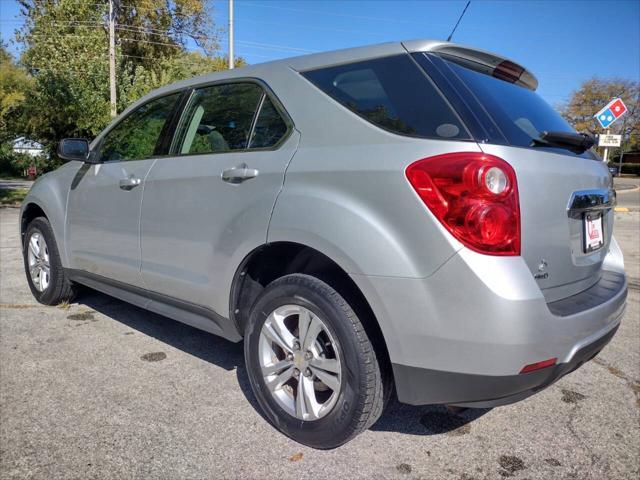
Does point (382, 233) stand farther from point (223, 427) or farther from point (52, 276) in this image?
point (52, 276)

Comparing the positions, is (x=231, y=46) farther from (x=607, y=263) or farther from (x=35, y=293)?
(x=607, y=263)

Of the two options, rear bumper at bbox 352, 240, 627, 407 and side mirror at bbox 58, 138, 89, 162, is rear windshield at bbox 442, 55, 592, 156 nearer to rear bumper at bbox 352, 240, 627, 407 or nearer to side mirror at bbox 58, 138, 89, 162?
rear bumper at bbox 352, 240, 627, 407

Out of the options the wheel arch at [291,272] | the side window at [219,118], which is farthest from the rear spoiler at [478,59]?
the wheel arch at [291,272]

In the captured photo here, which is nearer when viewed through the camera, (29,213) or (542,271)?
(542,271)

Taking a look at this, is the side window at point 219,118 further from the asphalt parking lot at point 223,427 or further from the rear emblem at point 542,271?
the rear emblem at point 542,271

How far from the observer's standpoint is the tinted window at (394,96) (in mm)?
1910

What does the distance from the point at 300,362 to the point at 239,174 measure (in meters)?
0.94

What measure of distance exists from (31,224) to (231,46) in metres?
17.8

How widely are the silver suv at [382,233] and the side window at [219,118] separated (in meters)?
0.01

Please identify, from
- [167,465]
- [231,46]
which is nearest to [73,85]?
[231,46]

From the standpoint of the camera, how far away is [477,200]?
1749 mm

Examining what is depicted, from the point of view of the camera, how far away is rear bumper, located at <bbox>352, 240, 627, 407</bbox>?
1700mm

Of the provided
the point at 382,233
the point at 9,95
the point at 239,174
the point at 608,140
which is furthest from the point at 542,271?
the point at 9,95

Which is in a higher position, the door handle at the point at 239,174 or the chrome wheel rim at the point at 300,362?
the door handle at the point at 239,174
